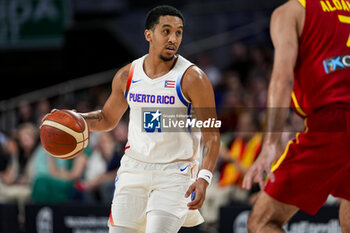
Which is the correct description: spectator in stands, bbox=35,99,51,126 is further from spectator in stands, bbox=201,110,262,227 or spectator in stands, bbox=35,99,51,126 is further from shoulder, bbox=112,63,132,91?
shoulder, bbox=112,63,132,91

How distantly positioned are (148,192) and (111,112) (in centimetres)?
73

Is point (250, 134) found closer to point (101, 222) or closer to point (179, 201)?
point (101, 222)

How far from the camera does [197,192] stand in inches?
146

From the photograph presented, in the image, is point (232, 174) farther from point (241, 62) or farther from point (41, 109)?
point (41, 109)

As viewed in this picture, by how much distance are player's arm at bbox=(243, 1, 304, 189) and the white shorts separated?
0.77m

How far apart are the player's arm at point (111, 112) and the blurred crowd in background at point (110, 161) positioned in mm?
3524

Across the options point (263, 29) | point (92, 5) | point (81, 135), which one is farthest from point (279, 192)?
point (92, 5)

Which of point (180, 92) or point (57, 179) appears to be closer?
point (180, 92)

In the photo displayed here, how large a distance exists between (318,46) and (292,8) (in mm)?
285

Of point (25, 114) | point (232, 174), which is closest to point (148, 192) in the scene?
point (232, 174)

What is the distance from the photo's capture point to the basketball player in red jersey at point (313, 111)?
3459 millimetres

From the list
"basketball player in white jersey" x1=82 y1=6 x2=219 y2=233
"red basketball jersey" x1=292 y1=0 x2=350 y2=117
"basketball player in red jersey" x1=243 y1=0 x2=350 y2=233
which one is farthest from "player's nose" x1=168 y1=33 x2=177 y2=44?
"red basketball jersey" x1=292 y1=0 x2=350 y2=117

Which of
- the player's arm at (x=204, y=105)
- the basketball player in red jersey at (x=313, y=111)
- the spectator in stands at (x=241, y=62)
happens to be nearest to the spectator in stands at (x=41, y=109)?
the spectator in stands at (x=241, y=62)

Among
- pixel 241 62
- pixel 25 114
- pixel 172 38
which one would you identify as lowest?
pixel 25 114
